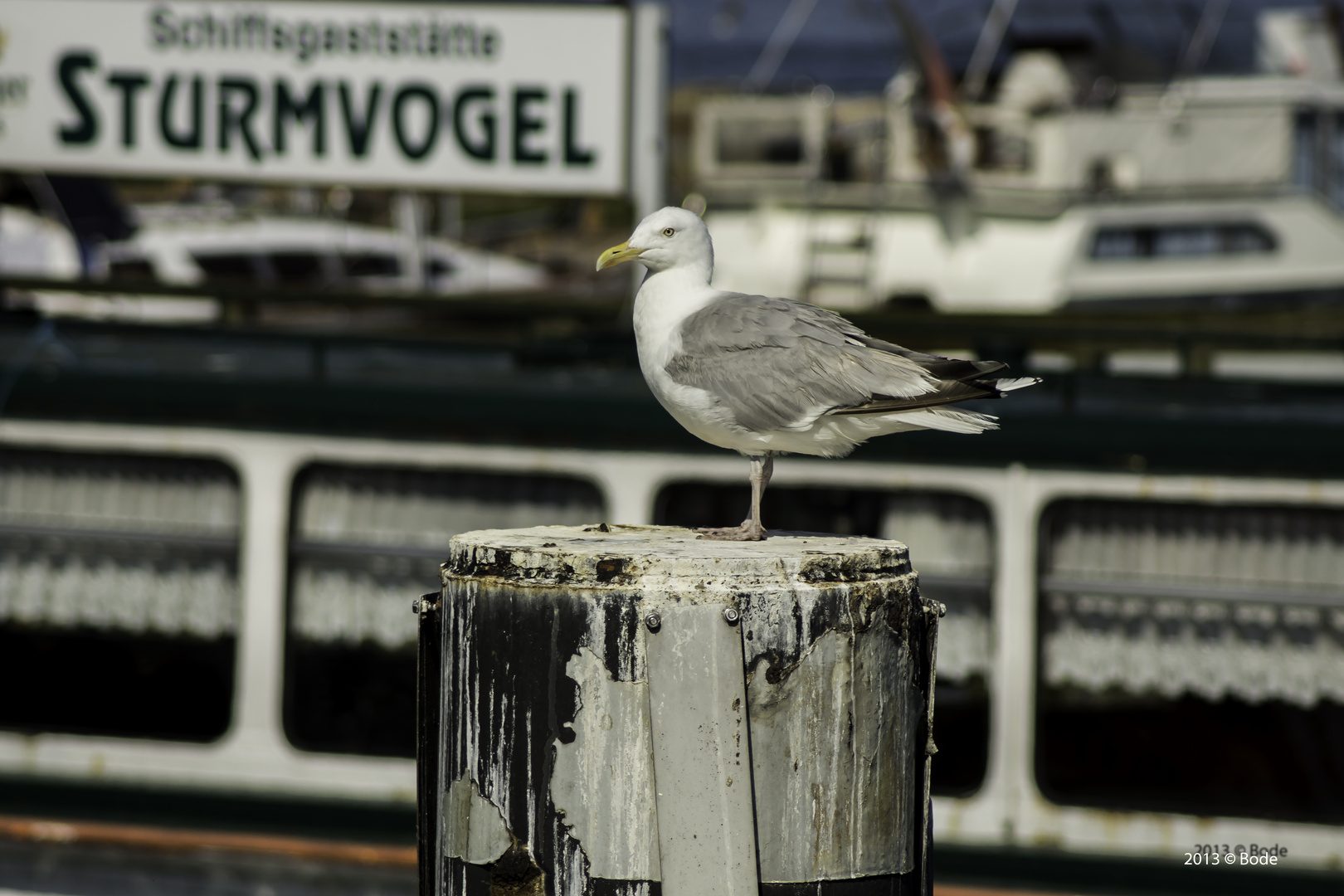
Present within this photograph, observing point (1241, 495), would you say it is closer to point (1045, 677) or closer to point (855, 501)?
point (1045, 677)

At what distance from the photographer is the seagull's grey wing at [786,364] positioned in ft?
9.64

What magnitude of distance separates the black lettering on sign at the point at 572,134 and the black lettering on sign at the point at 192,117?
1.72 meters

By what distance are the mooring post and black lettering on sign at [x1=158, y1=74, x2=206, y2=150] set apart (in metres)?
5.16

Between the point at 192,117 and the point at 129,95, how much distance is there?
0.34 metres

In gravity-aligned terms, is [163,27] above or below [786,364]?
above

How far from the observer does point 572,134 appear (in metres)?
6.61

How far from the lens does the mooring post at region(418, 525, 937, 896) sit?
7.11 feet

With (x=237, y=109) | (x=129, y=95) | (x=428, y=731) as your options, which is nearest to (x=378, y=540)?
(x=237, y=109)

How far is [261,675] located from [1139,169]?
1722 cm

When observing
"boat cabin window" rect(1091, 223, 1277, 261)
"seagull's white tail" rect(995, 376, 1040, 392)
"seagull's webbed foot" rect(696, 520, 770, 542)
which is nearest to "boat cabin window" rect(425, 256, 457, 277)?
"boat cabin window" rect(1091, 223, 1277, 261)

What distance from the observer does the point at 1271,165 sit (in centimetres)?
1934

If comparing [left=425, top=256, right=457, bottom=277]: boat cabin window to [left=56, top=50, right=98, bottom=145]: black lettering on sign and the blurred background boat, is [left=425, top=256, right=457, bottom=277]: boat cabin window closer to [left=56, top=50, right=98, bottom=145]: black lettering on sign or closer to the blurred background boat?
[left=56, top=50, right=98, bottom=145]: black lettering on sign

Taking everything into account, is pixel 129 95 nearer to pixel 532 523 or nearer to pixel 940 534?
pixel 532 523

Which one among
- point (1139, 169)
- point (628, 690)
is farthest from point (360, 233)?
point (628, 690)
